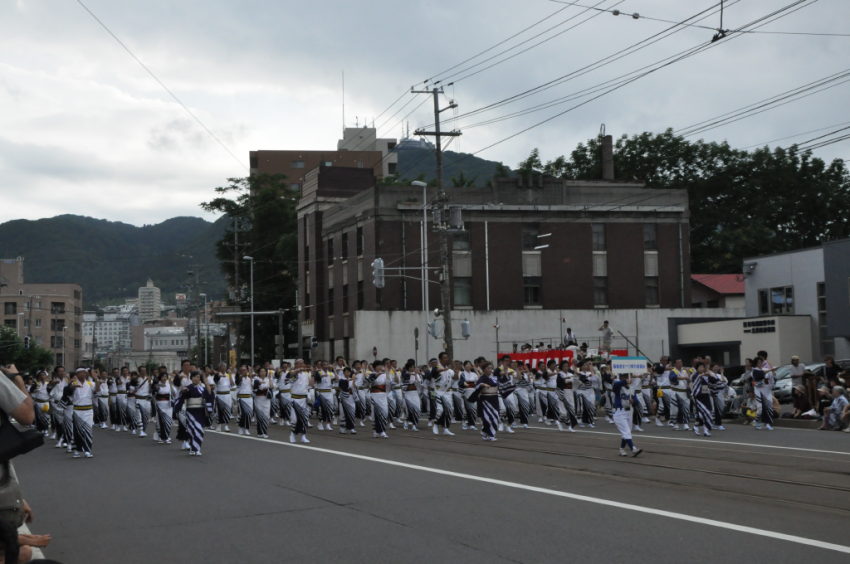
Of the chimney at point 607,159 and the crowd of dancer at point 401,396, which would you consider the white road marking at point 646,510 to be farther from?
the chimney at point 607,159

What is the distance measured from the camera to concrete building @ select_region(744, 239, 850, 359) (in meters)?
40.0

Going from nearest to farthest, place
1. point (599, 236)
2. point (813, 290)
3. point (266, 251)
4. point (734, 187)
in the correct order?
point (813, 290), point (599, 236), point (734, 187), point (266, 251)

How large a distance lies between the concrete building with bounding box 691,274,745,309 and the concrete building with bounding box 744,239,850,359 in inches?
436

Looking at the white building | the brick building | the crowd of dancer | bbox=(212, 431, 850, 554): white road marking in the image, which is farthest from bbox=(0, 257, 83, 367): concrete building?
bbox=(212, 431, 850, 554): white road marking

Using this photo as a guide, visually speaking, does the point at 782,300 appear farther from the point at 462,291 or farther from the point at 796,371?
the point at 796,371

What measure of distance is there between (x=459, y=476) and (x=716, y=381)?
11.8 meters

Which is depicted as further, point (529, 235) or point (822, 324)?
point (529, 235)

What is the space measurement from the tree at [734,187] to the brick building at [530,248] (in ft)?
29.3

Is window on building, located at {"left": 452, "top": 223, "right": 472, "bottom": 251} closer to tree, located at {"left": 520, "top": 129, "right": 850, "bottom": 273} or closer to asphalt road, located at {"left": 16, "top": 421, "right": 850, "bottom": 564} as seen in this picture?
tree, located at {"left": 520, "top": 129, "right": 850, "bottom": 273}

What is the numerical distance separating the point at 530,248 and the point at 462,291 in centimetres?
518

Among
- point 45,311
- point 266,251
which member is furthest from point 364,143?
point 45,311

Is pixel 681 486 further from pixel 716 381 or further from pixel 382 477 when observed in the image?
pixel 716 381

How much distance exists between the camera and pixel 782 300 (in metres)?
Result: 44.8

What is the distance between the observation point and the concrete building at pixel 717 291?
58344mm
